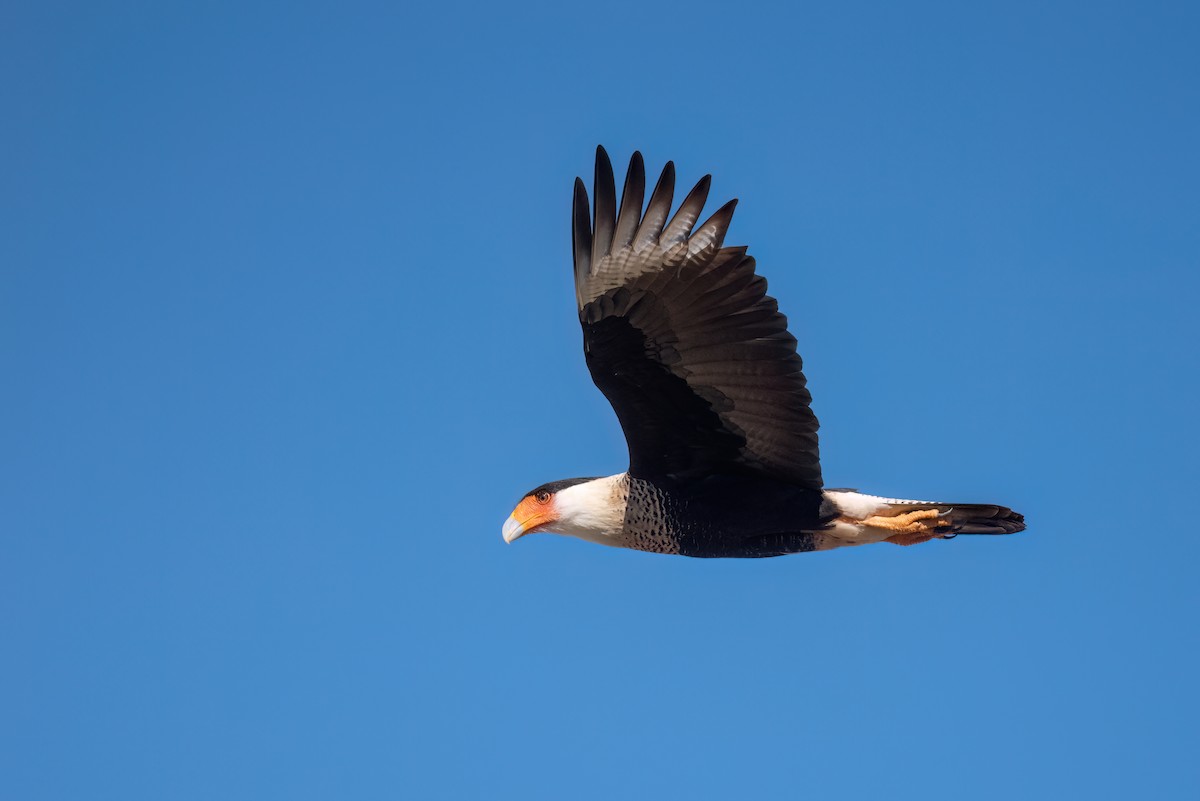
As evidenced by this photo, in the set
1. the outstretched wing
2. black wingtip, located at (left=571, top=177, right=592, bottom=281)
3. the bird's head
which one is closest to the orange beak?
the bird's head

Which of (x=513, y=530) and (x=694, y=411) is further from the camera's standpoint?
(x=513, y=530)

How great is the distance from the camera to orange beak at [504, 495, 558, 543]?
929 centimetres

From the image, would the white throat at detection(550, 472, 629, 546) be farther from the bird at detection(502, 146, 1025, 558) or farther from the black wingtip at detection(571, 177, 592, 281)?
the black wingtip at detection(571, 177, 592, 281)

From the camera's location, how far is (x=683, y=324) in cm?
852

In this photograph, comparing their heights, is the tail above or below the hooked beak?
below

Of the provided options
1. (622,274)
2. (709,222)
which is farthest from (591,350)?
(709,222)

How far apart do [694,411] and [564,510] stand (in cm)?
109

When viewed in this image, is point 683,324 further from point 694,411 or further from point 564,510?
point 564,510

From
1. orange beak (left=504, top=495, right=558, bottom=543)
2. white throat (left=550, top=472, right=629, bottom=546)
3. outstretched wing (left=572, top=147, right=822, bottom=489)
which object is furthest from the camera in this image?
orange beak (left=504, top=495, right=558, bottom=543)

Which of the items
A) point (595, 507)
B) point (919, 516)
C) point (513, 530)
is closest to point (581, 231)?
point (595, 507)

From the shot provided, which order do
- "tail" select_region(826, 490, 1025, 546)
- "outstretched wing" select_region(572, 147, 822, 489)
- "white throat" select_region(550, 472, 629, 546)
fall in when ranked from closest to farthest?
"outstretched wing" select_region(572, 147, 822, 489)
"tail" select_region(826, 490, 1025, 546)
"white throat" select_region(550, 472, 629, 546)

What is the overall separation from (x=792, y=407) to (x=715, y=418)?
1.54ft

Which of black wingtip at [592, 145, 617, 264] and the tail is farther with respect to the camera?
the tail

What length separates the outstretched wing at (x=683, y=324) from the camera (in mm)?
8438
